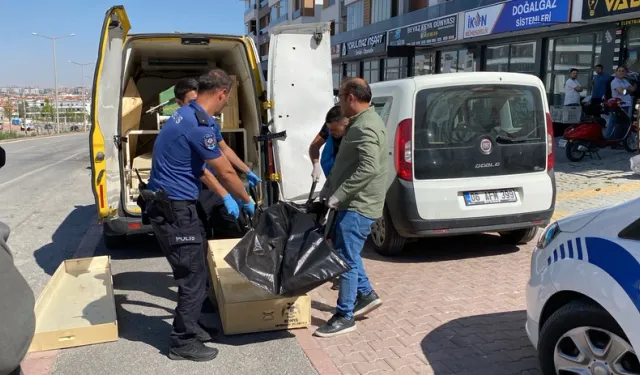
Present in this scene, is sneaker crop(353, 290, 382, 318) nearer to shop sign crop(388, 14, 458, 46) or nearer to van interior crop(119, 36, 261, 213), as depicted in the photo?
van interior crop(119, 36, 261, 213)

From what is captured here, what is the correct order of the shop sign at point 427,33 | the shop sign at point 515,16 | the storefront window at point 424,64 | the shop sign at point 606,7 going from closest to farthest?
the shop sign at point 606,7
the shop sign at point 515,16
the shop sign at point 427,33
the storefront window at point 424,64

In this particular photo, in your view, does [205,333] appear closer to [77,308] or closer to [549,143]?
[77,308]

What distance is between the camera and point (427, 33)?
2331cm

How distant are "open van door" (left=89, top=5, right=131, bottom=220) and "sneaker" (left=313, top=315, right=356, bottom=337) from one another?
256 centimetres

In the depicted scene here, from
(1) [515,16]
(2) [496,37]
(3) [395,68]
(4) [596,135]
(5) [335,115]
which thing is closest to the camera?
(5) [335,115]

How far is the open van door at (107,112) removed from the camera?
16.8 feet

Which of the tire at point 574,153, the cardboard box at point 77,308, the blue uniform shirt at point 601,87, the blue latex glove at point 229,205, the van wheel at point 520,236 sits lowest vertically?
the cardboard box at point 77,308

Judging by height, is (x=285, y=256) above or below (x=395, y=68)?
below

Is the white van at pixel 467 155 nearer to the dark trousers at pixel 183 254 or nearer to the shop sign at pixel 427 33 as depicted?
the dark trousers at pixel 183 254

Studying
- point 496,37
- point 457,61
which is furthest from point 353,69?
point 496,37

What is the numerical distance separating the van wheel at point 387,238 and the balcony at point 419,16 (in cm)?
1526

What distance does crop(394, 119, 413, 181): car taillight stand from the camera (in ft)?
17.6

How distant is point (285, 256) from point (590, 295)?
1870 mm

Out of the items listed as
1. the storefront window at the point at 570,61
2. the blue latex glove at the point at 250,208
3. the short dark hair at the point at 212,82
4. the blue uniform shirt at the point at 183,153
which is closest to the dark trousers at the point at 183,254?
the blue uniform shirt at the point at 183,153
